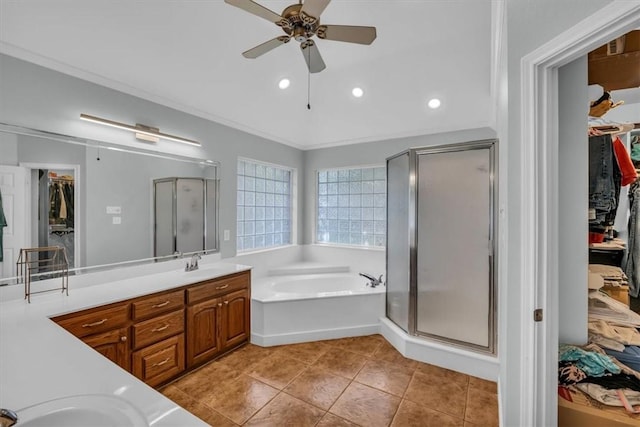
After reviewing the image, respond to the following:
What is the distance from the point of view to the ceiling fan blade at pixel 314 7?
1.38 m

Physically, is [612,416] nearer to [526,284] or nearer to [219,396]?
[526,284]

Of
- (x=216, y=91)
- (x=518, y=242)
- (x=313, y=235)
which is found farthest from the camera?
(x=313, y=235)

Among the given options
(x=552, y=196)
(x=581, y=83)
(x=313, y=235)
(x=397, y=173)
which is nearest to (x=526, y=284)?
(x=552, y=196)

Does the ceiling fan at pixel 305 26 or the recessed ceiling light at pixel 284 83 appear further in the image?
the recessed ceiling light at pixel 284 83

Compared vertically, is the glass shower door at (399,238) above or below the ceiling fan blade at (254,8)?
below

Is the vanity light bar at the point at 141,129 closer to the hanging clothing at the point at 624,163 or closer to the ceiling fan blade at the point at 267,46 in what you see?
the ceiling fan blade at the point at 267,46

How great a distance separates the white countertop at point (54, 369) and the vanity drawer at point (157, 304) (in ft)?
0.92

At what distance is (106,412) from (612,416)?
190 centimetres

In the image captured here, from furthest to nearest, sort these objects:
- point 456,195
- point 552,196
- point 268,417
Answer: point 456,195, point 268,417, point 552,196

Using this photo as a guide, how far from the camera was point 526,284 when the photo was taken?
3.98 feet

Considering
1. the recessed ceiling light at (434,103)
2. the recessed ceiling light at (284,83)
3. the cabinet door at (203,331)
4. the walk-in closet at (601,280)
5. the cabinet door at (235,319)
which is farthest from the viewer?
the recessed ceiling light at (434,103)

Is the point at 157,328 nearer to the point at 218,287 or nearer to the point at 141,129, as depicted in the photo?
the point at 218,287

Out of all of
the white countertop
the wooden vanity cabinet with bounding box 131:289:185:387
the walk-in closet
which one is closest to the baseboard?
the wooden vanity cabinet with bounding box 131:289:185:387

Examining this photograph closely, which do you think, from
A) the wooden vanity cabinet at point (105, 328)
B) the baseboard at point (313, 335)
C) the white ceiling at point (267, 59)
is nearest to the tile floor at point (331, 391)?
the baseboard at point (313, 335)
